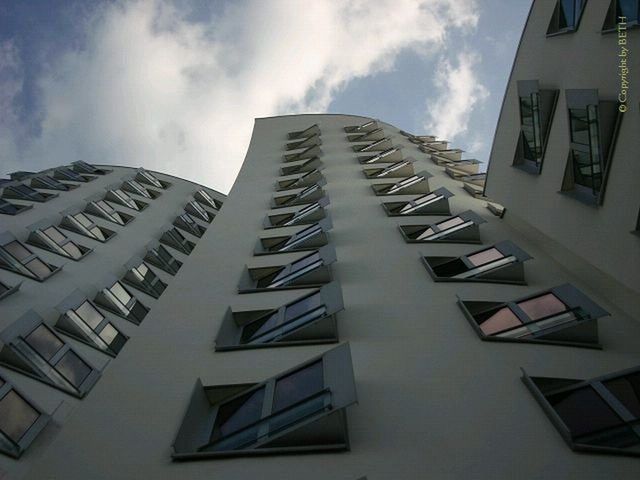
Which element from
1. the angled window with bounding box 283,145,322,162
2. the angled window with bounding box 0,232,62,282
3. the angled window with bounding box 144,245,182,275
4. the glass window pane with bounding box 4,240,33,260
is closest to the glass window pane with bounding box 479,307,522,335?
the angled window with bounding box 0,232,62,282

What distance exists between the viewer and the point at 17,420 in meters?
9.52

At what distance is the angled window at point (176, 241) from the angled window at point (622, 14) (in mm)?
19574

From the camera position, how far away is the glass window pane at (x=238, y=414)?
770 cm

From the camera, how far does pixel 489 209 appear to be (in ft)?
54.6

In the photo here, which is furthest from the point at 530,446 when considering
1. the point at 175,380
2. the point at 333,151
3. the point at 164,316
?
the point at 333,151

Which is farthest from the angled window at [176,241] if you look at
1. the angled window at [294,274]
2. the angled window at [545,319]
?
the angled window at [545,319]

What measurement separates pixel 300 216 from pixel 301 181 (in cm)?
519

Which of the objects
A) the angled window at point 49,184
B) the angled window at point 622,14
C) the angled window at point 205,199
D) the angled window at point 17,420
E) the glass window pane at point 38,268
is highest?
the angled window at point 622,14

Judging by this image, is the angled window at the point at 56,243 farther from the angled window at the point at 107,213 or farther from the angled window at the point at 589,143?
the angled window at the point at 589,143

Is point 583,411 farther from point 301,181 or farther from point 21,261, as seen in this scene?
point 301,181

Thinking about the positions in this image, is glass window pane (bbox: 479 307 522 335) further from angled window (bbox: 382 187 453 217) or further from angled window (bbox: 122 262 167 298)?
angled window (bbox: 122 262 167 298)

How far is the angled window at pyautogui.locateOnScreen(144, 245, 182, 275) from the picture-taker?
20734mm

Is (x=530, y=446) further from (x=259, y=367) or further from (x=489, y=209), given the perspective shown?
(x=489, y=209)

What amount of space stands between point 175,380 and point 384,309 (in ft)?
14.9
